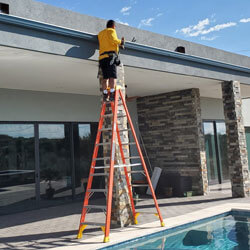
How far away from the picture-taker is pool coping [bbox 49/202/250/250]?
5.38 meters

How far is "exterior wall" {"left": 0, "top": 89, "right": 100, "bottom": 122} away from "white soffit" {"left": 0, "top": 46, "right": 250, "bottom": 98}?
0.26m

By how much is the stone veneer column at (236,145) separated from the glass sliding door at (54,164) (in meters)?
5.25

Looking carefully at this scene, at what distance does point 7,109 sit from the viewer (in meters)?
9.08

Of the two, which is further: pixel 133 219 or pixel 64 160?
pixel 64 160

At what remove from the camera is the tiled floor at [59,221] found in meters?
5.86

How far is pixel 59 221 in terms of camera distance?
25.0ft

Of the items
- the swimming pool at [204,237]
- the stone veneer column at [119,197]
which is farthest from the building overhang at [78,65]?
the swimming pool at [204,237]

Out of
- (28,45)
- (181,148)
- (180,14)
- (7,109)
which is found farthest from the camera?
(180,14)

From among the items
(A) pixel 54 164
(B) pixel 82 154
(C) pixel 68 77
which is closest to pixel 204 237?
(C) pixel 68 77

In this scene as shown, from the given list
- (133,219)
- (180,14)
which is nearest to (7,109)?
Result: (133,219)

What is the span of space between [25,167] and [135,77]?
13.8ft

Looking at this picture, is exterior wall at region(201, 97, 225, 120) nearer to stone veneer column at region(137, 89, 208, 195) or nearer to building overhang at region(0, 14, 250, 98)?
building overhang at region(0, 14, 250, 98)

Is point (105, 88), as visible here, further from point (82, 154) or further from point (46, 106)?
point (82, 154)

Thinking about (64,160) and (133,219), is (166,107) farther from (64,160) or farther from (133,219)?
(133,219)
